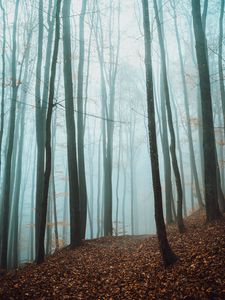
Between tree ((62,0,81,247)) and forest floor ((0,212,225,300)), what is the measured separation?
1488 mm

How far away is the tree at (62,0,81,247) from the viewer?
31.5 feet

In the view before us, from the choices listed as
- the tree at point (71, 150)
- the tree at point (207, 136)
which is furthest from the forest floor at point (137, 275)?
the tree at point (71, 150)

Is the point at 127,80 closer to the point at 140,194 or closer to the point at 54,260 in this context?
the point at 54,260

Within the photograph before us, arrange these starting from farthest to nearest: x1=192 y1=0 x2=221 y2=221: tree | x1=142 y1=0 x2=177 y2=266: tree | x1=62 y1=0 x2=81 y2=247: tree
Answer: x1=62 y1=0 x2=81 y2=247: tree → x1=192 y1=0 x2=221 y2=221: tree → x1=142 y1=0 x2=177 y2=266: tree

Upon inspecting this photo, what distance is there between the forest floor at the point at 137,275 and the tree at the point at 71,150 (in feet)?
4.88

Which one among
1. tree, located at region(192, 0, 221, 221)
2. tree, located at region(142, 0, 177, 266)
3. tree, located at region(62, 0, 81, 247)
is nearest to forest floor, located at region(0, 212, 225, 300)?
tree, located at region(142, 0, 177, 266)

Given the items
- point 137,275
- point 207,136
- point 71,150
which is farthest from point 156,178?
point 71,150

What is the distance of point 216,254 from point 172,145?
451cm

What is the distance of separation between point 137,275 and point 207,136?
16.2 ft

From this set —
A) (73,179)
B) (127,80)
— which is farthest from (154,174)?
(127,80)

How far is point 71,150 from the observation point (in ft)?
32.8

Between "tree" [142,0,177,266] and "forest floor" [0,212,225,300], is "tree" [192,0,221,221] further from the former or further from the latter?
"tree" [142,0,177,266]

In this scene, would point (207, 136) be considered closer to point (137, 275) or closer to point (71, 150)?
point (137, 275)

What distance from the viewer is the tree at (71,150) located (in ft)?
31.5
